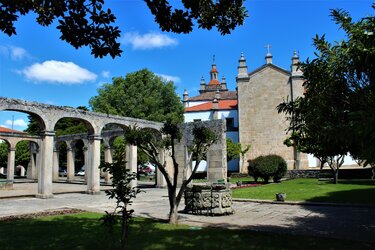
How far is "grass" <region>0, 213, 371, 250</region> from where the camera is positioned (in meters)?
6.21

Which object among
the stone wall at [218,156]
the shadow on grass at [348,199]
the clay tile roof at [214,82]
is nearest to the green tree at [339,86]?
the shadow on grass at [348,199]

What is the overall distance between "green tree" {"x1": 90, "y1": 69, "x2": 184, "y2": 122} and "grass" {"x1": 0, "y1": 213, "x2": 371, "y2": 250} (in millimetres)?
27394

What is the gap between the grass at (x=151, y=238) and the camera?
20.4ft

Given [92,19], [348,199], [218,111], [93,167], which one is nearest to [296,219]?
[348,199]

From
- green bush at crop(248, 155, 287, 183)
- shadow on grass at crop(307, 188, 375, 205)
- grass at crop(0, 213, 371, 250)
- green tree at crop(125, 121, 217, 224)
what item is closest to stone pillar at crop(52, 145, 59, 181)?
green bush at crop(248, 155, 287, 183)

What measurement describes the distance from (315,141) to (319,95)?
4.04 feet

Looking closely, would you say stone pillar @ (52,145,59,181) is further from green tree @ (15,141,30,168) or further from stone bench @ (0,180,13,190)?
green tree @ (15,141,30,168)

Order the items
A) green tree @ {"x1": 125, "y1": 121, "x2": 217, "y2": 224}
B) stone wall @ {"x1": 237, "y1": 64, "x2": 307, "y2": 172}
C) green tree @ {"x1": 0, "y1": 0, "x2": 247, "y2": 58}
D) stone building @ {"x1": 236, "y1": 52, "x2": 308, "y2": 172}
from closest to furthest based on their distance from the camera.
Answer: green tree @ {"x1": 0, "y1": 0, "x2": 247, "y2": 58} < green tree @ {"x1": 125, "y1": 121, "x2": 217, "y2": 224} < stone building @ {"x1": 236, "y1": 52, "x2": 308, "y2": 172} < stone wall @ {"x1": 237, "y1": 64, "x2": 307, "y2": 172}

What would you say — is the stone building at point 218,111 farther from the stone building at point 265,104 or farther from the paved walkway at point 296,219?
the paved walkway at point 296,219

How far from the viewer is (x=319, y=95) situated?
518 centimetres

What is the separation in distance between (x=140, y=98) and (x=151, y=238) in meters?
30.9

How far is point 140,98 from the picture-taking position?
3694 cm

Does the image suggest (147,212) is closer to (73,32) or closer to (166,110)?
(73,32)

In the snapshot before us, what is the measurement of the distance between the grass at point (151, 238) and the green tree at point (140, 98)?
2739 centimetres
